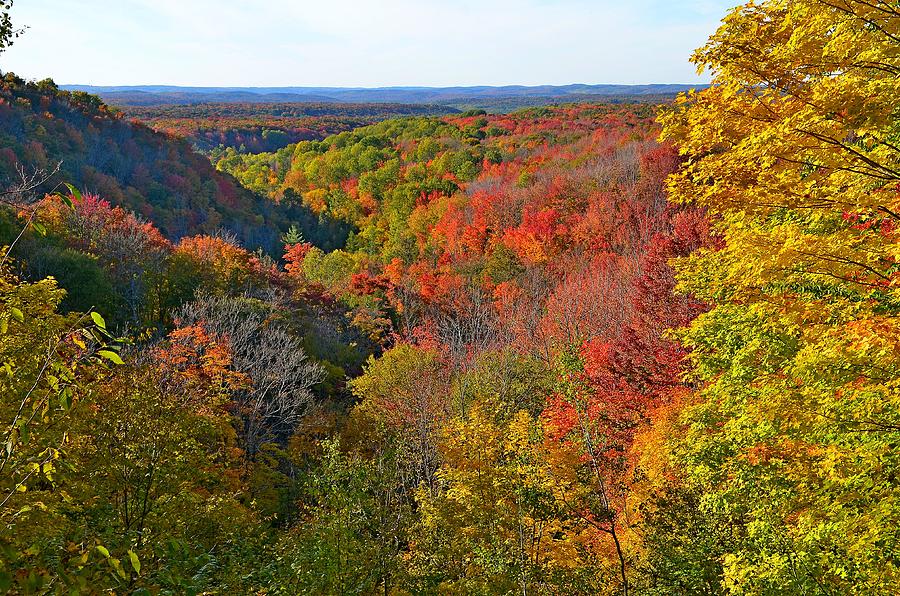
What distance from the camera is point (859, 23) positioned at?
21.3ft

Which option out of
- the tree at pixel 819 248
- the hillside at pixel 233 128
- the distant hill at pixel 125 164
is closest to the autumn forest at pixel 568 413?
the tree at pixel 819 248

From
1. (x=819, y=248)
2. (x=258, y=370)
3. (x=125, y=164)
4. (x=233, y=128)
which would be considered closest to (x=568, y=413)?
(x=258, y=370)

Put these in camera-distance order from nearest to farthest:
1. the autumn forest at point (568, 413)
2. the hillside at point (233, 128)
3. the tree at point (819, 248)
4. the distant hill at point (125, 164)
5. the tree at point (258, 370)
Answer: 1. the tree at point (819, 248)
2. the autumn forest at point (568, 413)
3. the tree at point (258, 370)
4. the distant hill at point (125, 164)
5. the hillside at point (233, 128)

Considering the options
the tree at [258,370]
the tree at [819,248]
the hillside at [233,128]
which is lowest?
the tree at [258,370]

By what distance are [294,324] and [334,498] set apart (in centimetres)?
2175

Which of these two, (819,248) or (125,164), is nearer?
(819,248)

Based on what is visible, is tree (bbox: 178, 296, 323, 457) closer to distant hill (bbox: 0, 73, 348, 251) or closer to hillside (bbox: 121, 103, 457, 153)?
distant hill (bbox: 0, 73, 348, 251)

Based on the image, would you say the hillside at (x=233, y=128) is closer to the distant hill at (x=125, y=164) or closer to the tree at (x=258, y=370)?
the distant hill at (x=125, y=164)

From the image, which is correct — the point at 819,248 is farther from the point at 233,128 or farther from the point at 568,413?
the point at 233,128

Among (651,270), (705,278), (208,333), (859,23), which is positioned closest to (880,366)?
(859,23)

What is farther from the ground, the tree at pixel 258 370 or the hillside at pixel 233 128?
the hillside at pixel 233 128

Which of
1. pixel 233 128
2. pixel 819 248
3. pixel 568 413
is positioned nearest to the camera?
pixel 819 248

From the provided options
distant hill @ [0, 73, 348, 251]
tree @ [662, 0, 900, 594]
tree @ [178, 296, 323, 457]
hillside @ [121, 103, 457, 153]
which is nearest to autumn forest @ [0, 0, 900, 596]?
tree @ [662, 0, 900, 594]

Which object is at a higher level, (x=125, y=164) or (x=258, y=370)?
(x=125, y=164)
